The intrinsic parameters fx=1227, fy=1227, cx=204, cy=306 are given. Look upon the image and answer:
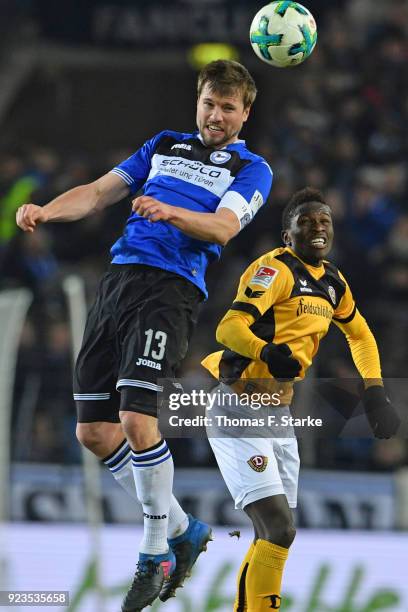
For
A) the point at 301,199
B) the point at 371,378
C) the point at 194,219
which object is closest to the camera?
the point at 194,219

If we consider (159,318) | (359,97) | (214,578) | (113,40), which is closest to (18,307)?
(214,578)

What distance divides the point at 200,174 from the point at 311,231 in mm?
570

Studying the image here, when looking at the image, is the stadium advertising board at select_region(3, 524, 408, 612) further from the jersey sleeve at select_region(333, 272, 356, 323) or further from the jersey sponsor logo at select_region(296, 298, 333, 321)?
the jersey sponsor logo at select_region(296, 298, 333, 321)

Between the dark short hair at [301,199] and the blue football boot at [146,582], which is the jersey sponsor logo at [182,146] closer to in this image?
the dark short hair at [301,199]

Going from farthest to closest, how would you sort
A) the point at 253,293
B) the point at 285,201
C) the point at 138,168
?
the point at 285,201 < the point at 138,168 < the point at 253,293

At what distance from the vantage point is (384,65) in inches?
534

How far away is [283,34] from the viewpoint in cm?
575

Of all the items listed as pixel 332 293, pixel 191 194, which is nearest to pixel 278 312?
pixel 332 293

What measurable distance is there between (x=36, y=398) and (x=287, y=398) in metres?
4.81

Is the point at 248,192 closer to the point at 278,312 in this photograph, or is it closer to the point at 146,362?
the point at 278,312

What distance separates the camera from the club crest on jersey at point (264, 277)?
5.48 metres

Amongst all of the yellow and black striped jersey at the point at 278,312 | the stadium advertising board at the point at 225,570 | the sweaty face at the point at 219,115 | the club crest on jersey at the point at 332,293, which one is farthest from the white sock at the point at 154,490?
the stadium advertising board at the point at 225,570

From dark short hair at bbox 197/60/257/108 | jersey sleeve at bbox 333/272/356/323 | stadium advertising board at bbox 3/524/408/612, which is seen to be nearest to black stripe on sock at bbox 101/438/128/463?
jersey sleeve at bbox 333/272/356/323

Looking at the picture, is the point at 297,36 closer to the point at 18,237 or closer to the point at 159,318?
the point at 159,318
